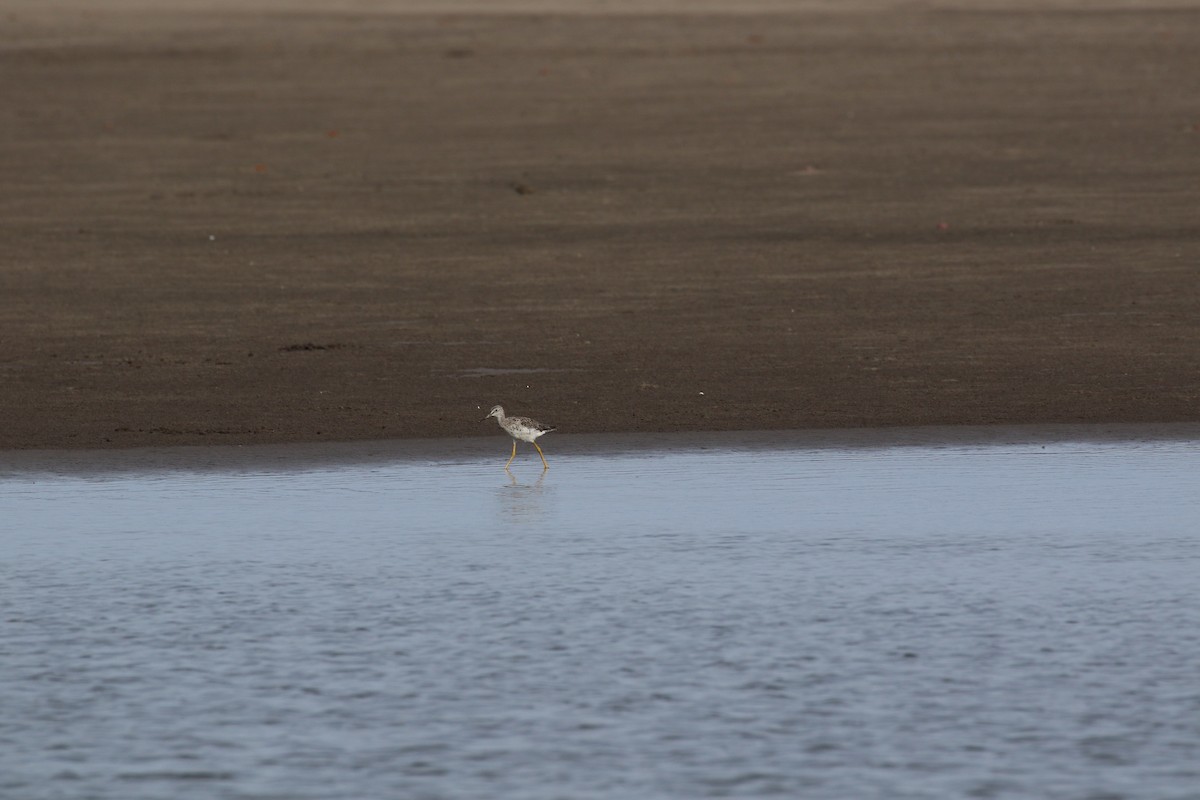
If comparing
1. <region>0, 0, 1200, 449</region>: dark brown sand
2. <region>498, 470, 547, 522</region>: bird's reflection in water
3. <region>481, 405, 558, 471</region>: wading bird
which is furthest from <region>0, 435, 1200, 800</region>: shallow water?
<region>0, 0, 1200, 449</region>: dark brown sand

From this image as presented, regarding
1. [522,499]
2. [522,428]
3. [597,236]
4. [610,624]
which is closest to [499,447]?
[522,428]

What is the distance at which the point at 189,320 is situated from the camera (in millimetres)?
18578

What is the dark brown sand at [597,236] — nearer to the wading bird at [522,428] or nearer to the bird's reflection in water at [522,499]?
Answer: the wading bird at [522,428]

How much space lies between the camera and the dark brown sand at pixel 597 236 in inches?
605

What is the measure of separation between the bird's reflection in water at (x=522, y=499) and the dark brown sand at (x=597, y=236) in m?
1.67

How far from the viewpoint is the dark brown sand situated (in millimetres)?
15375

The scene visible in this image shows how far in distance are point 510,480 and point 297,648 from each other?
378 centimetres

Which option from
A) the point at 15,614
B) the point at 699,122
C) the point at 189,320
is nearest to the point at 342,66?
the point at 699,122

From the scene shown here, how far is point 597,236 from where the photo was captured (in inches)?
913

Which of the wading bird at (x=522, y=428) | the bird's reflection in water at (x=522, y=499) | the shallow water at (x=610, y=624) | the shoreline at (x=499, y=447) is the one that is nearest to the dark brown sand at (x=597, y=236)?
the shoreline at (x=499, y=447)

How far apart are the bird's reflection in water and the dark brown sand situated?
1.67 m

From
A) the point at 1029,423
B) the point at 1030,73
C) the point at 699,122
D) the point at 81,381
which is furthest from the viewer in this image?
the point at 1030,73

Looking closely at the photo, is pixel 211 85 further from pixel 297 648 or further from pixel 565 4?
pixel 297 648

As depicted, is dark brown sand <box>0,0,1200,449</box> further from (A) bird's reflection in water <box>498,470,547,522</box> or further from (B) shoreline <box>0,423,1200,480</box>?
(A) bird's reflection in water <box>498,470,547,522</box>
